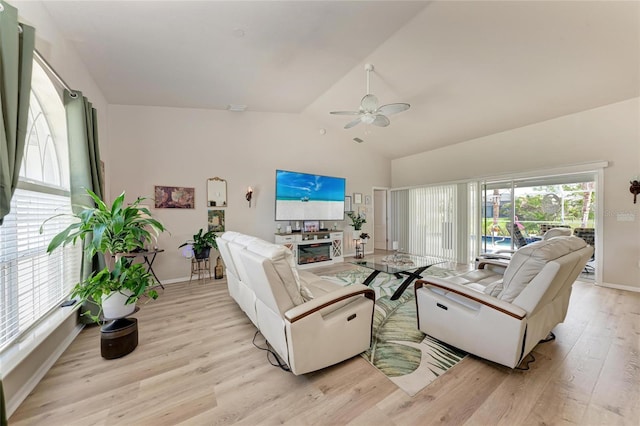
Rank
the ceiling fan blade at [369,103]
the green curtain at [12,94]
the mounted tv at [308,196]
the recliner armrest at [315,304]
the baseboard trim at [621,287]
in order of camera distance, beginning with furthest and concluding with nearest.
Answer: the mounted tv at [308,196] → the baseboard trim at [621,287] → the ceiling fan blade at [369,103] → the recliner armrest at [315,304] → the green curtain at [12,94]

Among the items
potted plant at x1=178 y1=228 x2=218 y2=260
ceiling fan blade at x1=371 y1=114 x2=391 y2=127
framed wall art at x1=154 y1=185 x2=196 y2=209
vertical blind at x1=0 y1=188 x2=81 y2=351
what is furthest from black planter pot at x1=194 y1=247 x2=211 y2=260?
ceiling fan blade at x1=371 y1=114 x2=391 y2=127

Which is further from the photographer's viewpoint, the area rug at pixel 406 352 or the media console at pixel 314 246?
the media console at pixel 314 246

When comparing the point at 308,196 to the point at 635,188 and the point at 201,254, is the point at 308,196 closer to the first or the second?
the point at 201,254

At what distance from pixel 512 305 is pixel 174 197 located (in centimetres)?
494

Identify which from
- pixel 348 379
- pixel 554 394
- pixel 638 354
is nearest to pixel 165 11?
pixel 348 379

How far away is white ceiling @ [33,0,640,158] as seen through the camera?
231 centimetres

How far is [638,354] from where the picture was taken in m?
2.04

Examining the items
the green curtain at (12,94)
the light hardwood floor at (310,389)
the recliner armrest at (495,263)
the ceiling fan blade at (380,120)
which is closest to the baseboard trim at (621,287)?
the light hardwood floor at (310,389)

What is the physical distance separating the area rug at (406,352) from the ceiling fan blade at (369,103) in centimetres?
277

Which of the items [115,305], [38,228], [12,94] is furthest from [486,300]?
[38,228]

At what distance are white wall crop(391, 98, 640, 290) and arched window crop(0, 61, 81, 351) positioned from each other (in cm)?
697

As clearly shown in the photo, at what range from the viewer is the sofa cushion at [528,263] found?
1.73 m

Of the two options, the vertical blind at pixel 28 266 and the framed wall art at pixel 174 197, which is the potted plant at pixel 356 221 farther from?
the vertical blind at pixel 28 266

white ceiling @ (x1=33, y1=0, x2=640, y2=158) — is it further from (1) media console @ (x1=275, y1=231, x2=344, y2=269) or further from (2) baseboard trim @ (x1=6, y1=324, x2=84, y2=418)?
(2) baseboard trim @ (x1=6, y1=324, x2=84, y2=418)
